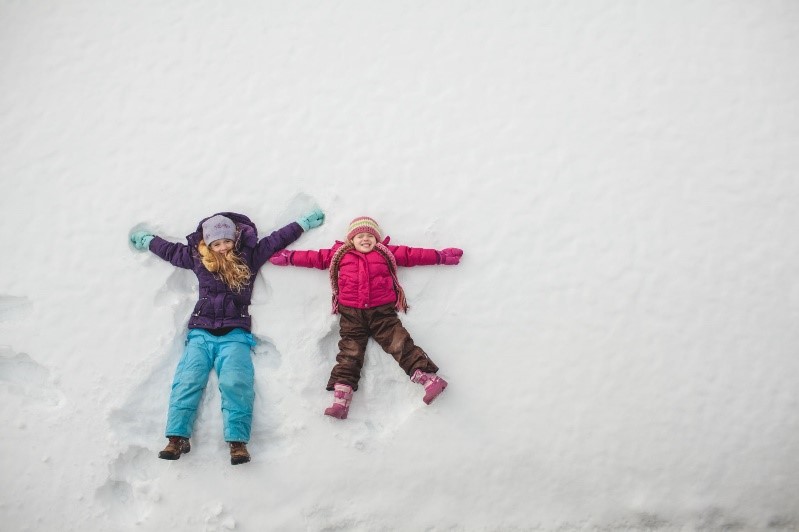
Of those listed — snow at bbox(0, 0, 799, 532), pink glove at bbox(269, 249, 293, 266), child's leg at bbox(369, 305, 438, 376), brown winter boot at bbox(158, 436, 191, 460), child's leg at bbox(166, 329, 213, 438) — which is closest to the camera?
brown winter boot at bbox(158, 436, 191, 460)

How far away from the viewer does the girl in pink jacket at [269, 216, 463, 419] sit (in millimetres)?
3914

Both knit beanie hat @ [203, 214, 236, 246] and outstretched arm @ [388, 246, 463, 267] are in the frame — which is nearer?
knit beanie hat @ [203, 214, 236, 246]

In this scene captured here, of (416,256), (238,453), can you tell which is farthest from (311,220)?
(238,453)

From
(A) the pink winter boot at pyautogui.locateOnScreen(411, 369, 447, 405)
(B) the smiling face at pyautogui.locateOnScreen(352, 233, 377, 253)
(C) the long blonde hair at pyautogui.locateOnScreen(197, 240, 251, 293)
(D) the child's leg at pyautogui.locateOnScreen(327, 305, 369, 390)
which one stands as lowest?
(A) the pink winter boot at pyautogui.locateOnScreen(411, 369, 447, 405)

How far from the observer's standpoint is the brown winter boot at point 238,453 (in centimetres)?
371

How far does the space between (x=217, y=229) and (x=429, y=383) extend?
71.0 inches

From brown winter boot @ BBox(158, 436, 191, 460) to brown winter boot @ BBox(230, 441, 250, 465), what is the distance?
0.31 metres

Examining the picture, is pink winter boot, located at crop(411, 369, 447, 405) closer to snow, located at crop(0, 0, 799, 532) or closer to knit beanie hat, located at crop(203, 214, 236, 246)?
snow, located at crop(0, 0, 799, 532)

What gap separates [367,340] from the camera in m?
4.05

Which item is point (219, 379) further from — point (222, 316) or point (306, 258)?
point (306, 258)

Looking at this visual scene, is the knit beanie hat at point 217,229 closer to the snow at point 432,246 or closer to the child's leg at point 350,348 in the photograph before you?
the snow at point 432,246

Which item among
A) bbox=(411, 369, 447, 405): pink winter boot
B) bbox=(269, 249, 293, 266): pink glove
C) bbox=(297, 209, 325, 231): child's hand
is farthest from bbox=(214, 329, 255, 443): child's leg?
bbox=(411, 369, 447, 405): pink winter boot

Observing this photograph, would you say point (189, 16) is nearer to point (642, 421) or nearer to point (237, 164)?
point (237, 164)

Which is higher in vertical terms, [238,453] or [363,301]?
[363,301]
